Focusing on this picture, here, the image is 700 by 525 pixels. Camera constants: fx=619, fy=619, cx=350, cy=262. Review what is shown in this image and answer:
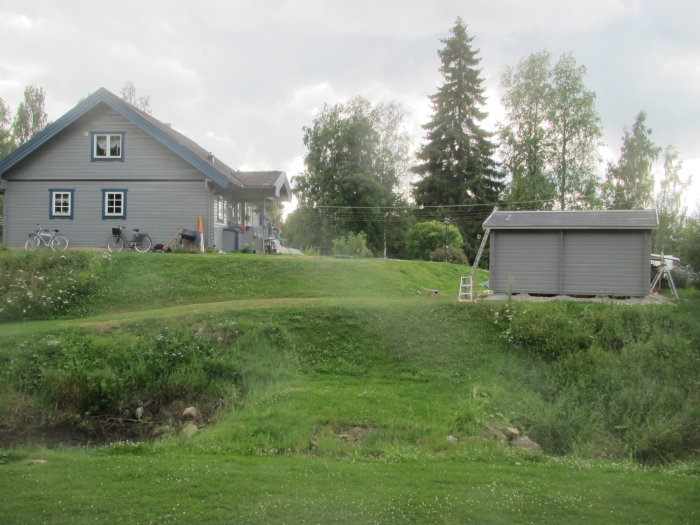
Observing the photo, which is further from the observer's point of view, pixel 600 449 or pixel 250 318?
pixel 250 318

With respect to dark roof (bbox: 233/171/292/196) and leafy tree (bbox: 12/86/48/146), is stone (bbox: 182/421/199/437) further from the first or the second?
leafy tree (bbox: 12/86/48/146)

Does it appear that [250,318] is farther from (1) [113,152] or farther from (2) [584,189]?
(2) [584,189]

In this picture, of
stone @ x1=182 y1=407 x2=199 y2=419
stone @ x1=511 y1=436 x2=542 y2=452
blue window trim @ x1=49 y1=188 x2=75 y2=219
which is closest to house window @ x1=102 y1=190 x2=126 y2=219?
blue window trim @ x1=49 y1=188 x2=75 y2=219

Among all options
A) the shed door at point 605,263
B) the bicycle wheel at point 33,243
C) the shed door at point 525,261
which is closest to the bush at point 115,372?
the shed door at point 525,261

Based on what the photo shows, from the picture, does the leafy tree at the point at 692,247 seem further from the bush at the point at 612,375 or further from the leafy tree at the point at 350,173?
the leafy tree at the point at 350,173

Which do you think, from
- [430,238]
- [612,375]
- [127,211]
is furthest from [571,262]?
[430,238]

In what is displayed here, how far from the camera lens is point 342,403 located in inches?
464

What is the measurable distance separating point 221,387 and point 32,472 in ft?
19.6

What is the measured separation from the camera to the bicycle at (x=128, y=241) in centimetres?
2559

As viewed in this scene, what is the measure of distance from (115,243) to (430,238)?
23736 mm

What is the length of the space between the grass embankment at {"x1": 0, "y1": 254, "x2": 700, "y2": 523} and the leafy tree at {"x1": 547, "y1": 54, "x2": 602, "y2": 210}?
81.2 feet

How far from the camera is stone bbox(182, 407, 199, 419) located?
1211 cm

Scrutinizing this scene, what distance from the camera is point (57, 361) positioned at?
517 inches

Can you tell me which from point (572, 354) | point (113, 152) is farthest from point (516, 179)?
point (572, 354)
